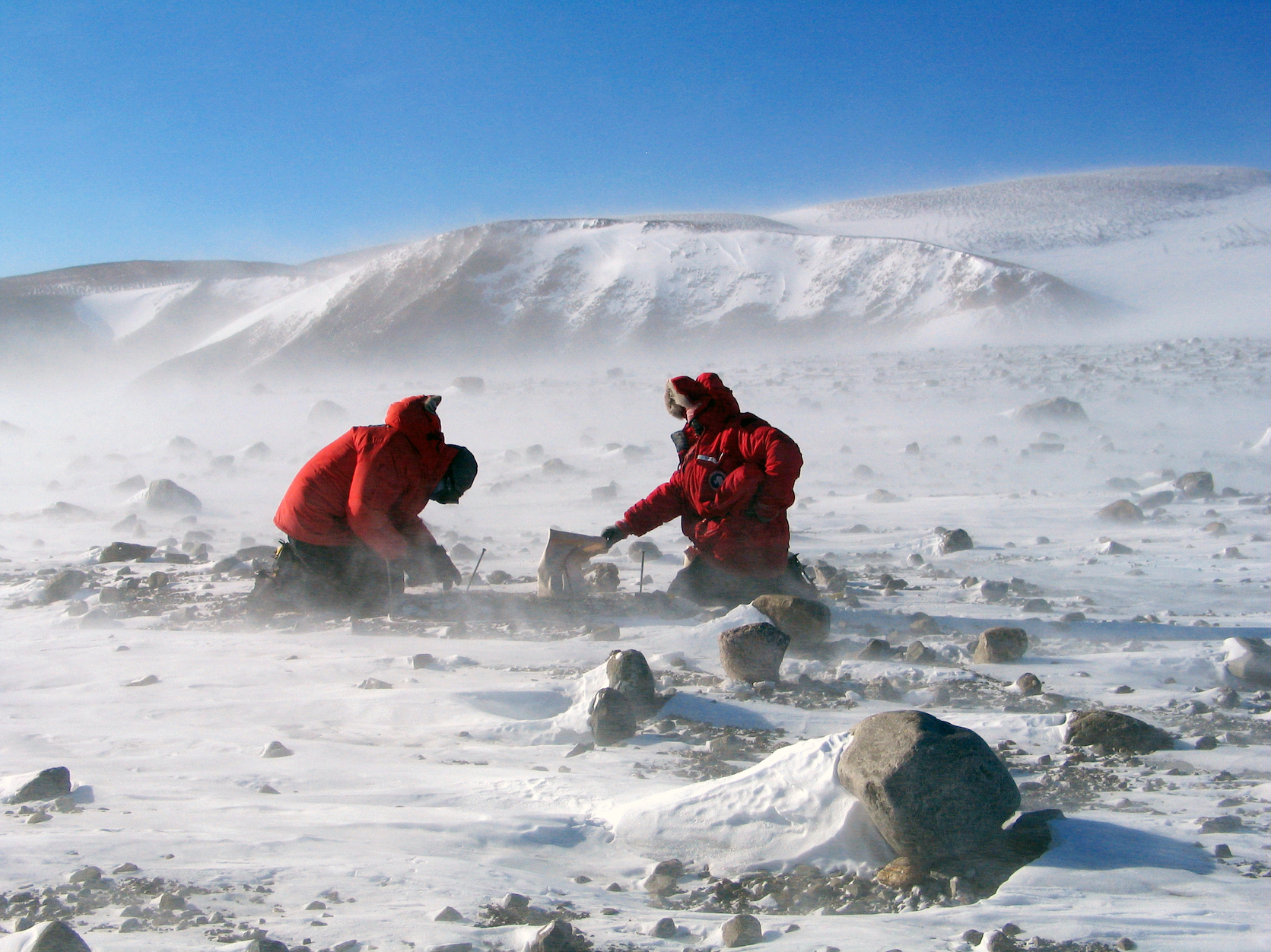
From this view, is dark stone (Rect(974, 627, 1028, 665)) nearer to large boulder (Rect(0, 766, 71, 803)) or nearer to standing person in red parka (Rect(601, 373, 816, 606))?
standing person in red parka (Rect(601, 373, 816, 606))

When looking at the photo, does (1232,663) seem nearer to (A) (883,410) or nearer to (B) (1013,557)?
(B) (1013,557)

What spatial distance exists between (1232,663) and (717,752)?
6.69 ft

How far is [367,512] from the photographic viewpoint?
16.1ft

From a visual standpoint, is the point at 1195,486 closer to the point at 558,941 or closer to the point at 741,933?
the point at 741,933

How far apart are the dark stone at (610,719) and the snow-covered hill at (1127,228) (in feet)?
69.2

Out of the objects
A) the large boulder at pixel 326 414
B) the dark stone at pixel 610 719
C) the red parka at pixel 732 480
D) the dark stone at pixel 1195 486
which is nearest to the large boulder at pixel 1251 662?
the red parka at pixel 732 480

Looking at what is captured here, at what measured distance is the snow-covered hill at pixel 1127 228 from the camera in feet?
94.2

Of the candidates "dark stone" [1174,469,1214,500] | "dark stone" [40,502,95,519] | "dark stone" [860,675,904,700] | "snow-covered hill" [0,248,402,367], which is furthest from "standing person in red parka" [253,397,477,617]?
"snow-covered hill" [0,248,402,367]

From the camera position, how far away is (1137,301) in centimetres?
2855

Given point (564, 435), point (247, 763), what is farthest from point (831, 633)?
point (564, 435)

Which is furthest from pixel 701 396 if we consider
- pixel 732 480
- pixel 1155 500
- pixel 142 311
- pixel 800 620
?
pixel 142 311

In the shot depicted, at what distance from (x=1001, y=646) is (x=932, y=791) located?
1.99 meters

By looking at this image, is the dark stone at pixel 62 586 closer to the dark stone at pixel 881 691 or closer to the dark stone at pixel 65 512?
the dark stone at pixel 65 512

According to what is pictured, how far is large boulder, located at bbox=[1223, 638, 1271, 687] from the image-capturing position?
12.4 feet
